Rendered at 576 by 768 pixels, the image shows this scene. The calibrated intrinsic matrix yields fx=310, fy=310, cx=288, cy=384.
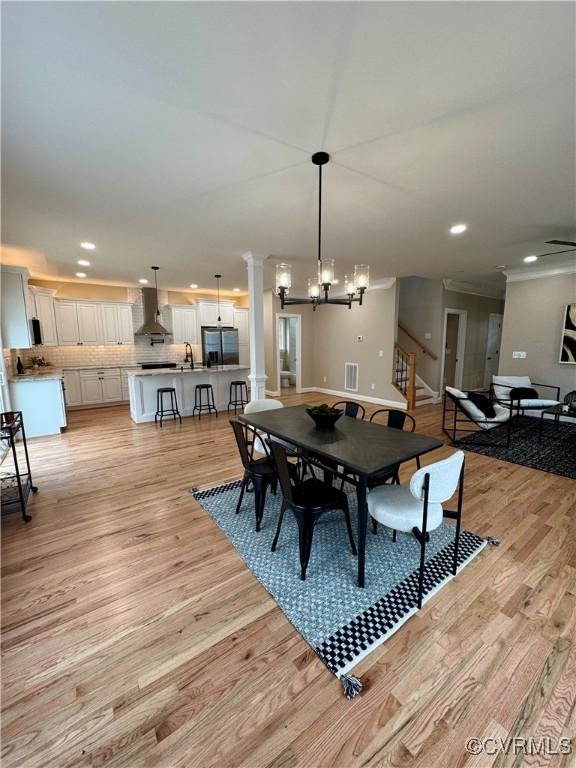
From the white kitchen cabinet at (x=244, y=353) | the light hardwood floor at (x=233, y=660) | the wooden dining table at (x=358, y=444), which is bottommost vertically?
the light hardwood floor at (x=233, y=660)

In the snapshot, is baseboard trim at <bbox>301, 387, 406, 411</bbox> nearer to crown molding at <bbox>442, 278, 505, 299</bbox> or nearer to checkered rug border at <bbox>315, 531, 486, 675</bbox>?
crown molding at <bbox>442, 278, 505, 299</bbox>

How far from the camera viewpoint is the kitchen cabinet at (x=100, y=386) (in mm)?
6904

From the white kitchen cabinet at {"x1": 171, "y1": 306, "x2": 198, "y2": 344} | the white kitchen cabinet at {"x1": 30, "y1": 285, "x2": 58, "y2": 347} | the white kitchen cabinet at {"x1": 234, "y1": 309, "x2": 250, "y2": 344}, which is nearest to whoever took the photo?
the white kitchen cabinet at {"x1": 30, "y1": 285, "x2": 58, "y2": 347}

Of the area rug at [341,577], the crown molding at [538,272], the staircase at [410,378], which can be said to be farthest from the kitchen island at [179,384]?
the crown molding at [538,272]

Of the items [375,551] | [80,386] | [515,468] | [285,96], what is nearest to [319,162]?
[285,96]

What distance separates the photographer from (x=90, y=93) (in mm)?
1600

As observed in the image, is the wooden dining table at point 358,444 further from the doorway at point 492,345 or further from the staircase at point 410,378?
the doorway at point 492,345

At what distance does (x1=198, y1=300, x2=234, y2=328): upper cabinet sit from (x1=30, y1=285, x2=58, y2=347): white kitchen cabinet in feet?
10.3

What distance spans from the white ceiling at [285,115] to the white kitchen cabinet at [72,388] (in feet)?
13.0

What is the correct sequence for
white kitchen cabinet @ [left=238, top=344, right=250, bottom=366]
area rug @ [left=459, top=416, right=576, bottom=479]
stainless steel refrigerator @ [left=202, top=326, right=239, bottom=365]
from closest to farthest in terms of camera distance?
1. area rug @ [left=459, top=416, right=576, bottom=479]
2. stainless steel refrigerator @ [left=202, top=326, right=239, bottom=365]
3. white kitchen cabinet @ [left=238, top=344, right=250, bottom=366]

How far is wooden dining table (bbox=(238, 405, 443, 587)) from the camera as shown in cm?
186

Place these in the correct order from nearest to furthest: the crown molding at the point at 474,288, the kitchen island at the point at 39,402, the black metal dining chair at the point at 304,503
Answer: the black metal dining chair at the point at 304,503, the kitchen island at the point at 39,402, the crown molding at the point at 474,288

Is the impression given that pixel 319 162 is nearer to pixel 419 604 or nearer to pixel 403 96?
pixel 403 96

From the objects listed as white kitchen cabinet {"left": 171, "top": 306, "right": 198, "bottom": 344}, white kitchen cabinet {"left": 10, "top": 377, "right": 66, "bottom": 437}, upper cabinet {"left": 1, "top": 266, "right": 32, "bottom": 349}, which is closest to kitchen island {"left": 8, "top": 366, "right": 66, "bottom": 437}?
white kitchen cabinet {"left": 10, "top": 377, "right": 66, "bottom": 437}
